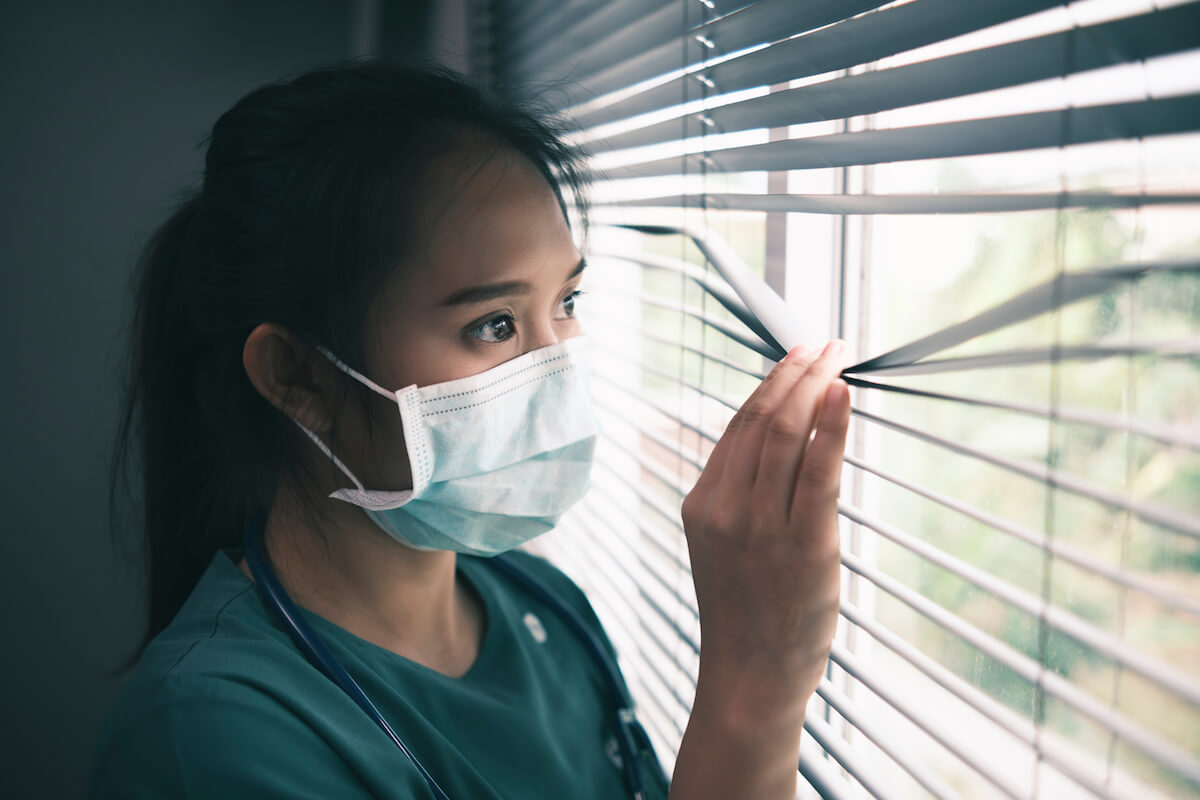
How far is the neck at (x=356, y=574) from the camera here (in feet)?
3.11

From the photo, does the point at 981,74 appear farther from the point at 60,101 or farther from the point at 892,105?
the point at 60,101

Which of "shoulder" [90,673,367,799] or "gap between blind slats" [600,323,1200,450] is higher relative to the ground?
"gap between blind slats" [600,323,1200,450]

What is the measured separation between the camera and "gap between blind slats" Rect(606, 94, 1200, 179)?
44 cm

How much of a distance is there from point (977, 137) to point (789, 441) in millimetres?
250

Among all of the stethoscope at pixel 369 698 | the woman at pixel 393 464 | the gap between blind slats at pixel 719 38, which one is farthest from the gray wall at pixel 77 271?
the stethoscope at pixel 369 698

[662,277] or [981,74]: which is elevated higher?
[981,74]

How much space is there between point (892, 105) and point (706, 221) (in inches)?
11.9

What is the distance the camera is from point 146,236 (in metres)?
1.78

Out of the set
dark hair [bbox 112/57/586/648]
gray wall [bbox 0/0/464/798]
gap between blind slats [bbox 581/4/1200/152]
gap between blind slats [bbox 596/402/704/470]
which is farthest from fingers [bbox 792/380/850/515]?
gray wall [bbox 0/0/464/798]

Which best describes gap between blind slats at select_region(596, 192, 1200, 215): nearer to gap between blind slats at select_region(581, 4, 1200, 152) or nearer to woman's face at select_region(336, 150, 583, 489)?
gap between blind slats at select_region(581, 4, 1200, 152)

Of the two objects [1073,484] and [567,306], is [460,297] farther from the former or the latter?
[1073,484]

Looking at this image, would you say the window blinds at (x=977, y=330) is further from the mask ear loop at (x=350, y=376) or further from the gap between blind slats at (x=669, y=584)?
the mask ear loop at (x=350, y=376)

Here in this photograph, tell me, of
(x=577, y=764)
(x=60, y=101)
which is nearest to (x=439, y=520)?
(x=577, y=764)

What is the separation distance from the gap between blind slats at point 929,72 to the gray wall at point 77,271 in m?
1.12
